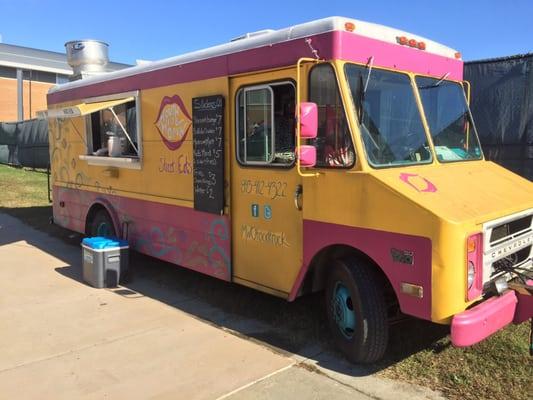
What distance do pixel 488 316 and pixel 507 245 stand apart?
632 millimetres

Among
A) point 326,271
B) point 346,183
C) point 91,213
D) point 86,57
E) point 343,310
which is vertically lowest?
point 343,310

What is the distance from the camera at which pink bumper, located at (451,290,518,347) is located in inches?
132

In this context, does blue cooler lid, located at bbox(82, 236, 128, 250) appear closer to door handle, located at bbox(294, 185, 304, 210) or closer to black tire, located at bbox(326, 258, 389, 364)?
door handle, located at bbox(294, 185, 304, 210)

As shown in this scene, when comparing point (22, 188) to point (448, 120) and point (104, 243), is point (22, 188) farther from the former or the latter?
point (448, 120)

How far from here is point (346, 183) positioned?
3.93 metres

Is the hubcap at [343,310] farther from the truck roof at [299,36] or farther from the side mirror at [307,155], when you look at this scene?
the truck roof at [299,36]

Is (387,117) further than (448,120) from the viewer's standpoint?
No

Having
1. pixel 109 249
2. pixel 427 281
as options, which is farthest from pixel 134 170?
pixel 427 281

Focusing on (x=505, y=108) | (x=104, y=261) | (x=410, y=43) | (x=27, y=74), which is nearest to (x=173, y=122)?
(x=104, y=261)

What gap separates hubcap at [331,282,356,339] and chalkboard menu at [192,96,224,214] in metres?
1.53

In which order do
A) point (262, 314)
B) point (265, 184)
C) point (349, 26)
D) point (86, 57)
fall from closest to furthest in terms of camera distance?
point (349, 26) < point (265, 184) < point (262, 314) < point (86, 57)

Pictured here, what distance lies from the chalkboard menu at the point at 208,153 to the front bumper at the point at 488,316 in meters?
2.56

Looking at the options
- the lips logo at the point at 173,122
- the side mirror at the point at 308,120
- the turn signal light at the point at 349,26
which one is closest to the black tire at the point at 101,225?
the lips logo at the point at 173,122

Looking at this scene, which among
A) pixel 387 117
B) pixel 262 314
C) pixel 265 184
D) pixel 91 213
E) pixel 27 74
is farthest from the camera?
pixel 27 74
